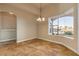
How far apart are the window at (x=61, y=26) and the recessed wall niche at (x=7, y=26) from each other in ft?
3.75

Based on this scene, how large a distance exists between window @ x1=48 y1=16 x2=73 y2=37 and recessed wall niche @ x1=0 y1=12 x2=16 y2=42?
1142mm

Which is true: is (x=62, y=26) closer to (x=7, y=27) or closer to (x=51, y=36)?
(x=51, y=36)

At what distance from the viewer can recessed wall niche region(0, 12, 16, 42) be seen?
290cm

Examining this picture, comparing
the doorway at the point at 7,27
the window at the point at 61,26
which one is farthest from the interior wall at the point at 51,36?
the doorway at the point at 7,27

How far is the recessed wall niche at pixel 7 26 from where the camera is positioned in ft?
9.52

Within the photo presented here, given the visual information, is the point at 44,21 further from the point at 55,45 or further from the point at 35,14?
the point at 55,45

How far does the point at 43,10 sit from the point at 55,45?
3.54 ft

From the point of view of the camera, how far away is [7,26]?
3.11 m

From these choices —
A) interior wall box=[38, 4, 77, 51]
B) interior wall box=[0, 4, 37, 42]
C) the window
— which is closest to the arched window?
the window

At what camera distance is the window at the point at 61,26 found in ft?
8.66

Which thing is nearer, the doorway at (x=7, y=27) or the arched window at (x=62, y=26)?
the arched window at (x=62, y=26)

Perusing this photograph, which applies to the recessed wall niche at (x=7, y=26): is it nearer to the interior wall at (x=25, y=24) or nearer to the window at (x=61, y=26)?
the interior wall at (x=25, y=24)

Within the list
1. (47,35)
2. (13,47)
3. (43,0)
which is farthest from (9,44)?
(43,0)

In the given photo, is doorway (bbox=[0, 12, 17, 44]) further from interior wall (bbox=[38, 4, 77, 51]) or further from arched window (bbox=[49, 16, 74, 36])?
arched window (bbox=[49, 16, 74, 36])
